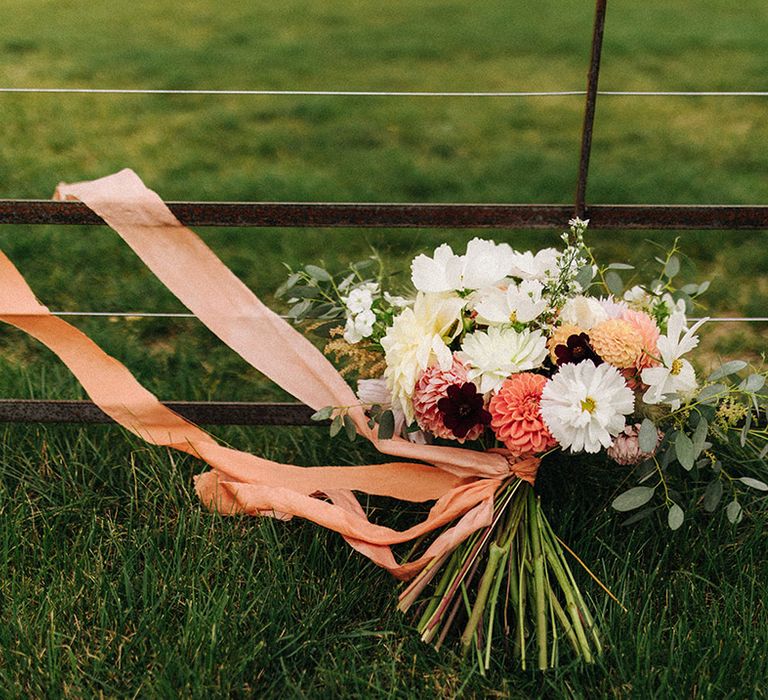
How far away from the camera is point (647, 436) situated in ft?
5.20

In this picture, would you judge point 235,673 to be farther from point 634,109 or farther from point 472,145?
point 634,109

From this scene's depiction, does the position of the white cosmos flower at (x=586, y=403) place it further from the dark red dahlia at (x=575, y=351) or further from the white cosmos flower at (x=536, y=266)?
the white cosmos flower at (x=536, y=266)

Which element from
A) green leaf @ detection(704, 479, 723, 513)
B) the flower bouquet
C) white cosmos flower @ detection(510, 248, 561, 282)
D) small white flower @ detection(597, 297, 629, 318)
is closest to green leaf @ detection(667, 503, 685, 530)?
the flower bouquet

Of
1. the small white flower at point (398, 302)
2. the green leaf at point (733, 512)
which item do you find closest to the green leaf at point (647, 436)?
the green leaf at point (733, 512)

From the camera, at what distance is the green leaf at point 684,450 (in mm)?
1595

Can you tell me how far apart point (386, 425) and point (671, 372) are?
1.63ft

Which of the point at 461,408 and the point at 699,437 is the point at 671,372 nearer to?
the point at 699,437

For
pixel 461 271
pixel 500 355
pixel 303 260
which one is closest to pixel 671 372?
pixel 500 355

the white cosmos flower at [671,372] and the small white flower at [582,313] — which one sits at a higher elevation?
the small white flower at [582,313]

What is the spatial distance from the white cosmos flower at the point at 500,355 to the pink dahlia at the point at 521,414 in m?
0.02

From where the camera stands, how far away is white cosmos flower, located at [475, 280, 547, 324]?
1.59m

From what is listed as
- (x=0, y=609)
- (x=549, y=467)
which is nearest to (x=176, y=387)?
(x=0, y=609)

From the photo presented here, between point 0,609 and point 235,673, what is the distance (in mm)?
488

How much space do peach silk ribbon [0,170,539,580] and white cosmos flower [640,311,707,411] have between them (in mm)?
408
